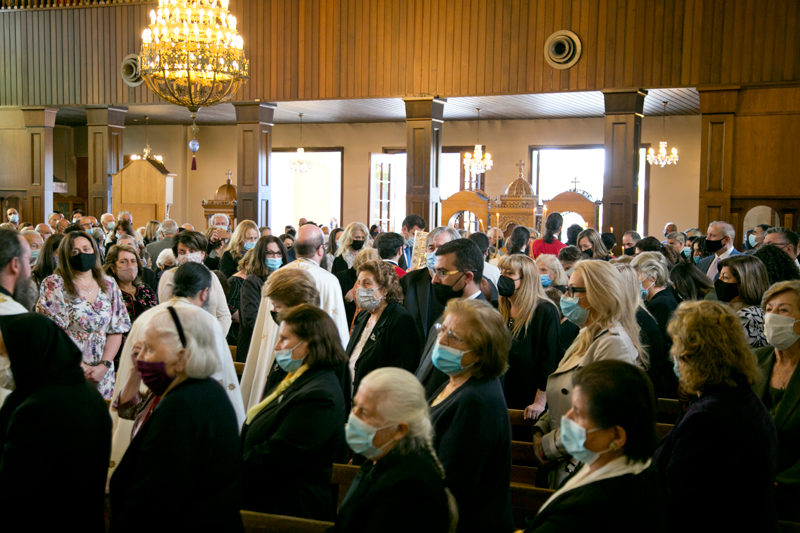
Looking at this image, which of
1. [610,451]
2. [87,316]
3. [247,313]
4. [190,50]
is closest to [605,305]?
[610,451]

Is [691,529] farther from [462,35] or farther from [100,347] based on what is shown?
[462,35]

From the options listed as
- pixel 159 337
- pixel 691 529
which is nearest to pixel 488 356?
pixel 691 529

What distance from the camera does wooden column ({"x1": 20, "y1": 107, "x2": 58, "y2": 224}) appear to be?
14.4m

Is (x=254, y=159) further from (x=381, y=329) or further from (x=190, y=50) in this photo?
(x=381, y=329)

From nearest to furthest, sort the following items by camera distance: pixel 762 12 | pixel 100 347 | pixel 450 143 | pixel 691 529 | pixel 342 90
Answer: pixel 691 529 < pixel 100 347 < pixel 762 12 < pixel 342 90 < pixel 450 143

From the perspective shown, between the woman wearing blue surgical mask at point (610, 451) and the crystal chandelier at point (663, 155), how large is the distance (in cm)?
1330

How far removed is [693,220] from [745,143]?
Answer: 5.42 m

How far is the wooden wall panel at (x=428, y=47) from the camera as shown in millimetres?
10602

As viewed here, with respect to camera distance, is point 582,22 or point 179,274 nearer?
point 179,274

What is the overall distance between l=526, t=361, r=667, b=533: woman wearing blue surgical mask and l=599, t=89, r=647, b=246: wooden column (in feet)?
31.5

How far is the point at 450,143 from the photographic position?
17922 mm

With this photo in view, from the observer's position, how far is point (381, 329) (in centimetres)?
381

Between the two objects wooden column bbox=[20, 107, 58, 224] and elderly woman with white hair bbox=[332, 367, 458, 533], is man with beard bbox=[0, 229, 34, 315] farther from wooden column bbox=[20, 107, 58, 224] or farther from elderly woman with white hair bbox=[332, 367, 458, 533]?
wooden column bbox=[20, 107, 58, 224]

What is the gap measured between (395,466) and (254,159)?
1197 cm
